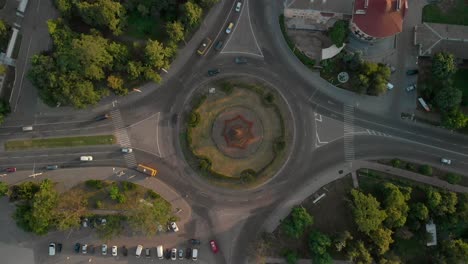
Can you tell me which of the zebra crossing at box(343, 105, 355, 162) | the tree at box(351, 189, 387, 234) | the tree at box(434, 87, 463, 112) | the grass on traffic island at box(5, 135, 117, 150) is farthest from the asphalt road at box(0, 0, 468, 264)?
the tree at box(351, 189, 387, 234)

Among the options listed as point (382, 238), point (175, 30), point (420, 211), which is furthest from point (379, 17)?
point (382, 238)

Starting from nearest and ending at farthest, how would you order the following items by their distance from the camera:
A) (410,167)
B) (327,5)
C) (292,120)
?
(327,5), (410,167), (292,120)

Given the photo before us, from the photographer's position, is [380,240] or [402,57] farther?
[402,57]

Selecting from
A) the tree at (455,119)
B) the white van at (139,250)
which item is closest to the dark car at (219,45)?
the white van at (139,250)

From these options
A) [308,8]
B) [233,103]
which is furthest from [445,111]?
[233,103]

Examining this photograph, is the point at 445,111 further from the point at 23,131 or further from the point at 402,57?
the point at 23,131

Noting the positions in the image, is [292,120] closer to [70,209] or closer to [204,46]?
[204,46]
